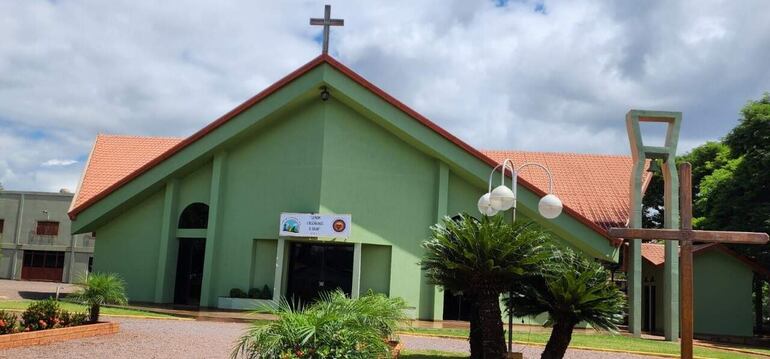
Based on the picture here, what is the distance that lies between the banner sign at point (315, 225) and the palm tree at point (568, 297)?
38.7ft

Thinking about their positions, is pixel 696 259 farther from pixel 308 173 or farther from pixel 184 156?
pixel 184 156

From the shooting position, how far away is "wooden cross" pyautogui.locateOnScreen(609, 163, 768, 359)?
958 cm

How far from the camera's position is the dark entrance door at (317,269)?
2467 cm

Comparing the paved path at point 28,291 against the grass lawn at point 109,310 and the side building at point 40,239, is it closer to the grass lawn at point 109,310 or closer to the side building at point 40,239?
the grass lawn at point 109,310

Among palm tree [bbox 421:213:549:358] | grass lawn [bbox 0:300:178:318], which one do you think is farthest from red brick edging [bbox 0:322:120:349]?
palm tree [bbox 421:213:549:358]

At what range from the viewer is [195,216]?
26.6 metres

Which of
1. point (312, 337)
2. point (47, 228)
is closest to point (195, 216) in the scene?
point (312, 337)

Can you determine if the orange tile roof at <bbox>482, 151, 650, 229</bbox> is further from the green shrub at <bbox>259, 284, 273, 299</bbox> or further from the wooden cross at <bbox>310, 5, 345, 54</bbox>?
the green shrub at <bbox>259, 284, 273, 299</bbox>

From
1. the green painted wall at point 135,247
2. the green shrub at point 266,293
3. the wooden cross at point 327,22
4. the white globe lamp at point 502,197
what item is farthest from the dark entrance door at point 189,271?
the white globe lamp at point 502,197

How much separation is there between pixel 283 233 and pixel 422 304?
18.9 ft

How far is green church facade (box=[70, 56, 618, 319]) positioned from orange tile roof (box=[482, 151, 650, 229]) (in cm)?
444

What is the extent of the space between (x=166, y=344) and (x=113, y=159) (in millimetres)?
18998

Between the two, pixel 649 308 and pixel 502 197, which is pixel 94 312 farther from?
pixel 649 308

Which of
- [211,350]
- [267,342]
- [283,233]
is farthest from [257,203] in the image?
[267,342]
